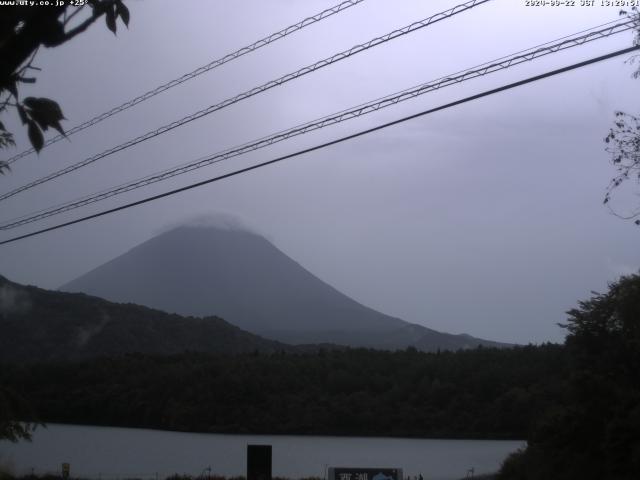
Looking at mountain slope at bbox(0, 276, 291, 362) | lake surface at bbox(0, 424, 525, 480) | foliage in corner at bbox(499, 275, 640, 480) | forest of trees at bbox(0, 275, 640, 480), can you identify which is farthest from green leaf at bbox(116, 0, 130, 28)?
mountain slope at bbox(0, 276, 291, 362)

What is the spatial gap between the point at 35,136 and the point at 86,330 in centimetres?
6228

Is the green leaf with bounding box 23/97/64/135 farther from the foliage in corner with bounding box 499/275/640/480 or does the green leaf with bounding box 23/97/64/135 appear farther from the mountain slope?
the mountain slope

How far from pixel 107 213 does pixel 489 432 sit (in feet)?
101

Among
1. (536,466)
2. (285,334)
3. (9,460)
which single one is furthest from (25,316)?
(285,334)

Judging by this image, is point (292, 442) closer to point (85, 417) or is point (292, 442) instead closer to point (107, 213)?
point (85, 417)

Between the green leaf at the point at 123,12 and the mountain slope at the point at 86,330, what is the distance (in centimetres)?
5546

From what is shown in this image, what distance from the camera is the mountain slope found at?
58469 mm

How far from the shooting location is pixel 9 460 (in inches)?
1222

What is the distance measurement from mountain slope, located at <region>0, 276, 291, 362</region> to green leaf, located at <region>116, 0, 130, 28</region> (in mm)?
55457

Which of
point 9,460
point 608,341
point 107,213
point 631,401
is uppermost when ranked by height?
point 107,213

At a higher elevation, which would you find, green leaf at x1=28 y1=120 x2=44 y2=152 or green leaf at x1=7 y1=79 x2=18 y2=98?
green leaf at x1=7 y1=79 x2=18 y2=98

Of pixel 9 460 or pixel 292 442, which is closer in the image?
pixel 9 460

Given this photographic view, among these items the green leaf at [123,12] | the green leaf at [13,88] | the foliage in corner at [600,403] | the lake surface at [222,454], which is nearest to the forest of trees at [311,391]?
the lake surface at [222,454]

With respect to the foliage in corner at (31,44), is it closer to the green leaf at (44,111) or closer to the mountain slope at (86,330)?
the green leaf at (44,111)
